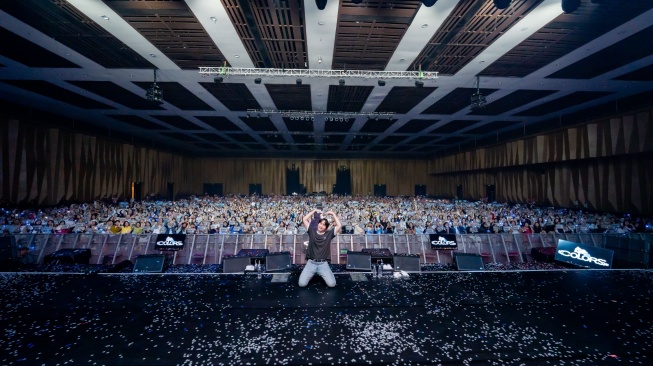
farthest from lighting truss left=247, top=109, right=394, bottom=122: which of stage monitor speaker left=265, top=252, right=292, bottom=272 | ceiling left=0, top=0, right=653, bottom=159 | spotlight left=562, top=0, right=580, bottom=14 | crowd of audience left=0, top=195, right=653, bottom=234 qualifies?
stage monitor speaker left=265, top=252, right=292, bottom=272

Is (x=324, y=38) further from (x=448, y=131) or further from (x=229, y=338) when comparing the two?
(x=448, y=131)

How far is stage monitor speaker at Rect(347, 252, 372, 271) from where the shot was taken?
596 cm

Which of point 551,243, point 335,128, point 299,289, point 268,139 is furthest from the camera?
point 268,139

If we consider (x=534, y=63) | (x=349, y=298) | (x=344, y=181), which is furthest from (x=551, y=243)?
(x=344, y=181)

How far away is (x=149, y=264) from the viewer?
239 inches

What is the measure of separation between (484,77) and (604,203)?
9.89 metres

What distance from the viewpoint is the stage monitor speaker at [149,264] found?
601cm

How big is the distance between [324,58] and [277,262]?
19.5 ft

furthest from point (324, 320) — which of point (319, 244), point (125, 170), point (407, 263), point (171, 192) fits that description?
point (171, 192)

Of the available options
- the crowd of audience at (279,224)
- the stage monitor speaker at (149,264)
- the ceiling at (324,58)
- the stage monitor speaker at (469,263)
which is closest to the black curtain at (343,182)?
the ceiling at (324,58)

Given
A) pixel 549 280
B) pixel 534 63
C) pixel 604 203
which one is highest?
pixel 534 63

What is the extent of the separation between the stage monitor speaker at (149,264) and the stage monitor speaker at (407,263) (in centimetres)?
497

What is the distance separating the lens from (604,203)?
13688 mm

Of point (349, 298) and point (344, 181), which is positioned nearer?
point (349, 298)
